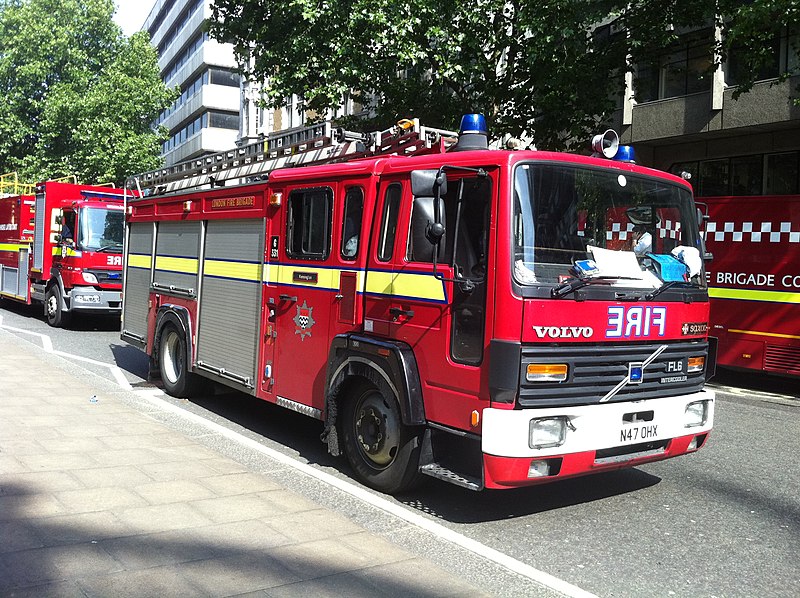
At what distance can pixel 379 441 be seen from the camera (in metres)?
5.64

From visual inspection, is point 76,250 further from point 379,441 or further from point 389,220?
point 379,441

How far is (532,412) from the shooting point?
4609 mm

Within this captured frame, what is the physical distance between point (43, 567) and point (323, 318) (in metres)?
2.88

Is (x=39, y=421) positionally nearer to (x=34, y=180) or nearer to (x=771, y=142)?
(x=771, y=142)

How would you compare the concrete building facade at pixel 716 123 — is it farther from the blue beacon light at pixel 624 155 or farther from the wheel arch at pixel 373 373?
the wheel arch at pixel 373 373

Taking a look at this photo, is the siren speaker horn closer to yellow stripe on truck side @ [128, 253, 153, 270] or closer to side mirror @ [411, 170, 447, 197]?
side mirror @ [411, 170, 447, 197]

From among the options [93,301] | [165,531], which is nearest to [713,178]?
[93,301]

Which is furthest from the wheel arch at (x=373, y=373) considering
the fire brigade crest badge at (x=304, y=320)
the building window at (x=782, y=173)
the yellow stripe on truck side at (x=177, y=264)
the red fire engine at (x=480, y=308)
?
the building window at (x=782, y=173)

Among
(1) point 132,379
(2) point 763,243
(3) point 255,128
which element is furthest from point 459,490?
(3) point 255,128

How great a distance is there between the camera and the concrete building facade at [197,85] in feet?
172

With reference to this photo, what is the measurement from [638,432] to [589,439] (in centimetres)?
45

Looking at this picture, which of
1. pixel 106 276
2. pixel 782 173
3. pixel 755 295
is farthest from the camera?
pixel 782 173

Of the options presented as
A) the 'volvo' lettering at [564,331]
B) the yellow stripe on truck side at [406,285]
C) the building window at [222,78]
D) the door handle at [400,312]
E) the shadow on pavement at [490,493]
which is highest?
the building window at [222,78]

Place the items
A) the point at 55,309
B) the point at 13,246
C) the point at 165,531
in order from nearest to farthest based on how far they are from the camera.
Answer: the point at 165,531 → the point at 55,309 → the point at 13,246
